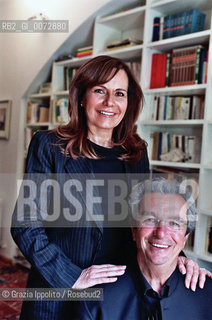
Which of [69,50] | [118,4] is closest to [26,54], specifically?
[69,50]

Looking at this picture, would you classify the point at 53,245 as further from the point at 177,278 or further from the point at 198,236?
the point at 198,236

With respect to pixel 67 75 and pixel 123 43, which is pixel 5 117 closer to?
pixel 67 75

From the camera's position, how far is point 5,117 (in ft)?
16.6

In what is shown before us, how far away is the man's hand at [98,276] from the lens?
A: 1430mm

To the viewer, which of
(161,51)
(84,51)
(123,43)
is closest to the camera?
(161,51)

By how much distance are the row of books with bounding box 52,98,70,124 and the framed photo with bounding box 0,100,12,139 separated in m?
Result: 0.94

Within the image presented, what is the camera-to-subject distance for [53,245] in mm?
1507

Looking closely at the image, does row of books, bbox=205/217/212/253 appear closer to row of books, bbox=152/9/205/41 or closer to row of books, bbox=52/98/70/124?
row of books, bbox=152/9/205/41

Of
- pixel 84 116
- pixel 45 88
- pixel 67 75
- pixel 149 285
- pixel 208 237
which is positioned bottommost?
pixel 208 237

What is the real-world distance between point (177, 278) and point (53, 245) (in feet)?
1.66

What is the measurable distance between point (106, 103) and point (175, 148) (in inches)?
64.0

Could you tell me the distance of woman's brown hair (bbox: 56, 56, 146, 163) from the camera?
1.67 m

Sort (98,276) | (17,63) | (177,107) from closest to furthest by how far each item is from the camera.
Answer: (98,276) → (177,107) → (17,63)

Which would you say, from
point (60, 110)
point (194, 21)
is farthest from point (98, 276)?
point (60, 110)
